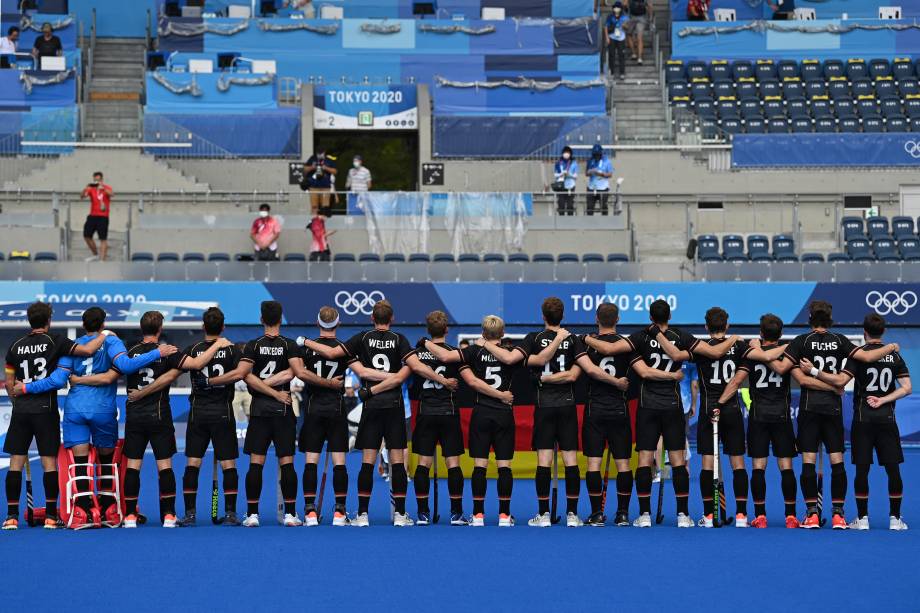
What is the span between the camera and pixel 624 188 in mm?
30766

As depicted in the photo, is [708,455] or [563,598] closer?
[563,598]

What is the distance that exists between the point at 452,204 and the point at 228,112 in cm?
741

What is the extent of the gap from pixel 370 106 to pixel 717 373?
70.0ft

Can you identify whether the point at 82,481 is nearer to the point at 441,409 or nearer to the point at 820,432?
the point at 441,409

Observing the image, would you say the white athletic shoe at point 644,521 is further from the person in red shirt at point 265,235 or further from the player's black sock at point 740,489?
the person in red shirt at point 265,235

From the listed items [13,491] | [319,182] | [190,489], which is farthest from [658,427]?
[319,182]

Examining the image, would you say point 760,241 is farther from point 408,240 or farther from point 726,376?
point 726,376

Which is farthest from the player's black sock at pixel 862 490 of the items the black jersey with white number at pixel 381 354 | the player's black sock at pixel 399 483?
the black jersey with white number at pixel 381 354

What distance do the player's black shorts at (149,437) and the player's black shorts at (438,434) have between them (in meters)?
2.01

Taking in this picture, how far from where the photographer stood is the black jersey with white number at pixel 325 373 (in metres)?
11.5

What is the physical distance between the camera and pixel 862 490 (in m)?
11.6

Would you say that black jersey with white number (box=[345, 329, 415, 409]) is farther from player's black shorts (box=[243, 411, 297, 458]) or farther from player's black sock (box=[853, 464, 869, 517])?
player's black sock (box=[853, 464, 869, 517])

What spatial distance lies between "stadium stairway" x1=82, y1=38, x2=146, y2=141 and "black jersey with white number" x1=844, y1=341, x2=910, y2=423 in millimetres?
22439

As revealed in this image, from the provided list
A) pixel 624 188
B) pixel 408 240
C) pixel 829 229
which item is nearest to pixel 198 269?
pixel 408 240
